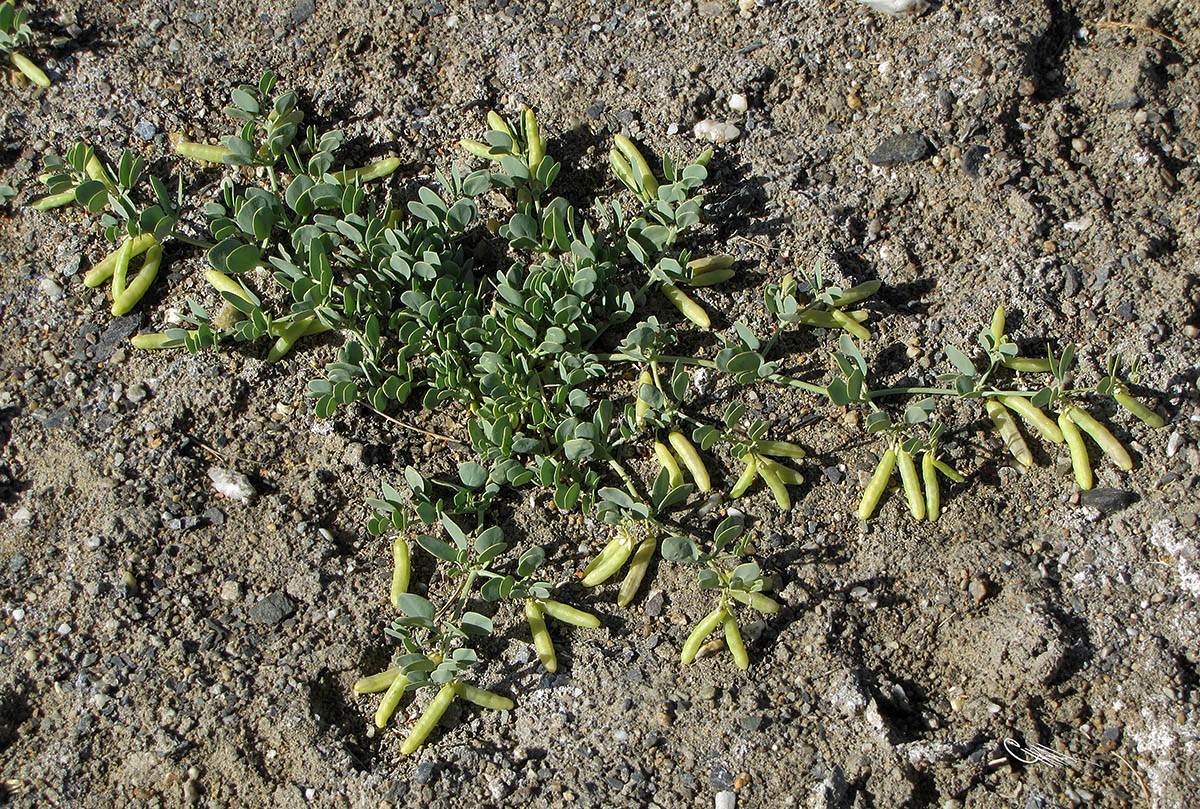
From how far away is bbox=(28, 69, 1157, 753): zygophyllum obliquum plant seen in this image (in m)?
2.69

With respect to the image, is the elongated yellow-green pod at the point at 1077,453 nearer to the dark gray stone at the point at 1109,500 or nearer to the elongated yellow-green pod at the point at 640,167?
Result: the dark gray stone at the point at 1109,500

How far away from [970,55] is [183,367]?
263cm

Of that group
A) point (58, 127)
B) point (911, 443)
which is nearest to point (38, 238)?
point (58, 127)

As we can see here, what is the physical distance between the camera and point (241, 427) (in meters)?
2.99

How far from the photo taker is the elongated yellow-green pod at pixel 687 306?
297 centimetres

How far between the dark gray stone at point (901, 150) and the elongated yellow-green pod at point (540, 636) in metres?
1.75

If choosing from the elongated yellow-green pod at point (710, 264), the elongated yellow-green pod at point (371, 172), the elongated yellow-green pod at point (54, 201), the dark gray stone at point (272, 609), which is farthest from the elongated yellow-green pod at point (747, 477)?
the elongated yellow-green pod at point (54, 201)

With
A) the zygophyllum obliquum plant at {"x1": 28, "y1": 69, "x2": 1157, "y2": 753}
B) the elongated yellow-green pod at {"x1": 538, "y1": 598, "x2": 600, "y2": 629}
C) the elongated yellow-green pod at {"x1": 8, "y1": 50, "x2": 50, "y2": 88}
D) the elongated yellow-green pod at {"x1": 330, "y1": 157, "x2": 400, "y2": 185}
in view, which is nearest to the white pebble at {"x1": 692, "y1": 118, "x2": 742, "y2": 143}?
the zygophyllum obliquum plant at {"x1": 28, "y1": 69, "x2": 1157, "y2": 753}

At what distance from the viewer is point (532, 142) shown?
10.4 ft

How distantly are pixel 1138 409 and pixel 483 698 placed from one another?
6.12 ft

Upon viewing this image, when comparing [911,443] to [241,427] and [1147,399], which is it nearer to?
[1147,399]

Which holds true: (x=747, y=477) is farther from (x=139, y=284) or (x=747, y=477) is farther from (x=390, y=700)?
(x=139, y=284)

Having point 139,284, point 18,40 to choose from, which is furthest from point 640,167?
point 18,40

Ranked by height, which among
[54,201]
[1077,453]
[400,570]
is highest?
[54,201]
